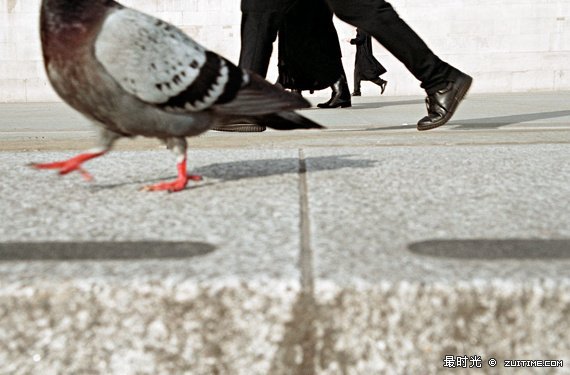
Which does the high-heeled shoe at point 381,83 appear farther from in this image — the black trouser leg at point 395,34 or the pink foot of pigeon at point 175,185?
the pink foot of pigeon at point 175,185

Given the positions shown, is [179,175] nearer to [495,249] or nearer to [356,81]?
[495,249]

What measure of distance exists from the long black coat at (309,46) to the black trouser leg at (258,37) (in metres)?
0.79

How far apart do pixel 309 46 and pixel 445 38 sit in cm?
1330

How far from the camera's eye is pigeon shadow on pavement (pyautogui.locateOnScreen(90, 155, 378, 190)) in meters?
2.68

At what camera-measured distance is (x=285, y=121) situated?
264cm

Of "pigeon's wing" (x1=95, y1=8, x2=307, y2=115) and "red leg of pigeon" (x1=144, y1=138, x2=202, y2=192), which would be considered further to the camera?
"red leg of pigeon" (x1=144, y1=138, x2=202, y2=192)

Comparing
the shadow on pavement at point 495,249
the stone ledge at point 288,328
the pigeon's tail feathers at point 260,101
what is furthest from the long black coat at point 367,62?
the stone ledge at point 288,328

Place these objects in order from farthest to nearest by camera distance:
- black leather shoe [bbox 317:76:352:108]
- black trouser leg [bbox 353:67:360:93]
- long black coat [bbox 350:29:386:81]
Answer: black trouser leg [bbox 353:67:360:93]
long black coat [bbox 350:29:386:81]
black leather shoe [bbox 317:76:352:108]

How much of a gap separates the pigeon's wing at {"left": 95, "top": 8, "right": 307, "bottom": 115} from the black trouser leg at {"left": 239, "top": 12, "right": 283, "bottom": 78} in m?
2.62

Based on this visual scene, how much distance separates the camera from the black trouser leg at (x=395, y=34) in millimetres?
4652

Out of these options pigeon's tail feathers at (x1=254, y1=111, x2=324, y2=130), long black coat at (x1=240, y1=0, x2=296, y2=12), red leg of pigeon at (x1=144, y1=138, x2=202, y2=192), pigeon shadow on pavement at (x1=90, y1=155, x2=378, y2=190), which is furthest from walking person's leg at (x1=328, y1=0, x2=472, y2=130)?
red leg of pigeon at (x1=144, y1=138, x2=202, y2=192)

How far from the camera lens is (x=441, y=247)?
160 cm

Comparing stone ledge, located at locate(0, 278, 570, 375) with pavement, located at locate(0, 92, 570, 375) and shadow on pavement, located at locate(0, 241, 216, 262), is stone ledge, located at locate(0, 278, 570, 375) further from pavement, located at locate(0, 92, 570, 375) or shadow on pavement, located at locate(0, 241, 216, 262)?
shadow on pavement, located at locate(0, 241, 216, 262)

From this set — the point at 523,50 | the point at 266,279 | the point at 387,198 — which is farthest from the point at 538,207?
the point at 523,50
